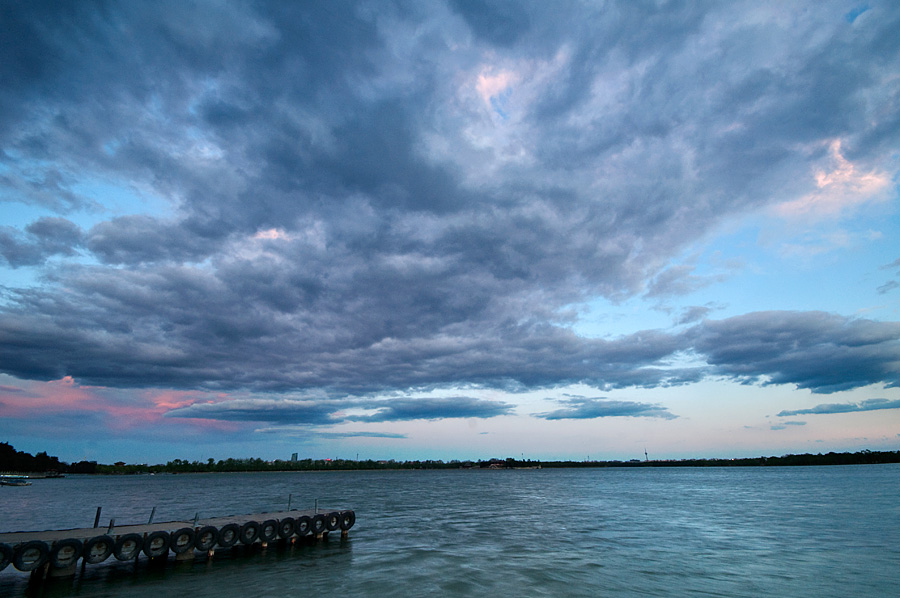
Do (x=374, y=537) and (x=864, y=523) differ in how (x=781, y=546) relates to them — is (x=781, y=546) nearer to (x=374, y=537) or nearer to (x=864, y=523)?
(x=864, y=523)

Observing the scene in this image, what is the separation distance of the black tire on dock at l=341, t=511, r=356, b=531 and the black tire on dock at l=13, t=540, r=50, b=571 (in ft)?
71.0

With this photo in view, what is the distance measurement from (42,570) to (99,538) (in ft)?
9.06

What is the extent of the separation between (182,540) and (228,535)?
309cm

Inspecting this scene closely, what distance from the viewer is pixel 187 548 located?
3036cm

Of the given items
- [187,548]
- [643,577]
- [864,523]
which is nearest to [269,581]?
[187,548]

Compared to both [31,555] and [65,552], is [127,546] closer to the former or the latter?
[65,552]

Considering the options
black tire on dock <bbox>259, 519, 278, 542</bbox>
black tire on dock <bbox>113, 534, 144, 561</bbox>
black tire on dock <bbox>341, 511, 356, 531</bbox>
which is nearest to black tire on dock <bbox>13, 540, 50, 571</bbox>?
black tire on dock <bbox>113, 534, 144, 561</bbox>

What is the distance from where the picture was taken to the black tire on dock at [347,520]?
136 feet

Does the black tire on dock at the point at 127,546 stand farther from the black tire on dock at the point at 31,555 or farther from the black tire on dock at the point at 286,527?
the black tire on dock at the point at 286,527

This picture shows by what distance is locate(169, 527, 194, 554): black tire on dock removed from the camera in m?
29.9

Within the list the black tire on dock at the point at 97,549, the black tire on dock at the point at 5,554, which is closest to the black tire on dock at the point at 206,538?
the black tire on dock at the point at 97,549

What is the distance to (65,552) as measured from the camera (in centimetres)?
2561

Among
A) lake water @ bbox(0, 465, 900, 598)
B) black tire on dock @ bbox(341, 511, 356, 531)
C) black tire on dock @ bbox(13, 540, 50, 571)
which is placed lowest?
lake water @ bbox(0, 465, 900, 598)

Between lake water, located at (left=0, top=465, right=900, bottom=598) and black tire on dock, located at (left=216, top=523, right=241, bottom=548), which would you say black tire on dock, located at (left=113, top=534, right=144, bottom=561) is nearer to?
lake water, located at (left=0, top=465, right=900, bottom=598)
